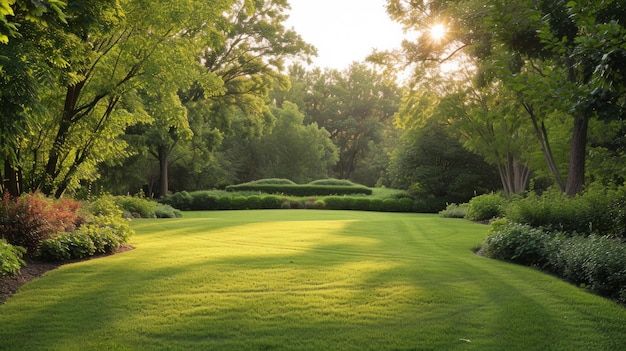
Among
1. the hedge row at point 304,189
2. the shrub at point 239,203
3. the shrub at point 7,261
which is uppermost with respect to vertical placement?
the hedge row at point 304,189

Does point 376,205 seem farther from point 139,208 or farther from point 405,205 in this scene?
point 139,208

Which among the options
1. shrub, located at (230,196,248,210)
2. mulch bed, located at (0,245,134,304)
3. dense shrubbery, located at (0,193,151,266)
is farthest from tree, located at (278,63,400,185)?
mulch bed, located at (0,245,134,304)

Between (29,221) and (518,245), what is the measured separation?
8.63m

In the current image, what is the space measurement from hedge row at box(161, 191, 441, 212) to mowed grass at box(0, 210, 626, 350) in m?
18.5

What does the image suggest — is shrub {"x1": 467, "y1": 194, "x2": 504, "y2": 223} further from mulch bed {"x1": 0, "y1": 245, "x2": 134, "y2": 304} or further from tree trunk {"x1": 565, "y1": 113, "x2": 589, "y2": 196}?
mulch bed {"x1": 0, "y1": 245, "x2": 134, "y2": 304}

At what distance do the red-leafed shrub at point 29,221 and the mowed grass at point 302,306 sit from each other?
37.7 inches

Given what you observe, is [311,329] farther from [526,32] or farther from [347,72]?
[347,72]

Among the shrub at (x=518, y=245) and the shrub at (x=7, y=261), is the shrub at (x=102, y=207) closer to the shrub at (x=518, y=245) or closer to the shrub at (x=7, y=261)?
the shrub at (x=7, y=261)

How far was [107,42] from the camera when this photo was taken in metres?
10.5

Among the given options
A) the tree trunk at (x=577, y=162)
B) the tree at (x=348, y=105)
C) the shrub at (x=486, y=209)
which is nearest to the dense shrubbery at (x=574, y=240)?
the tree trunk at (x=577, y=162)

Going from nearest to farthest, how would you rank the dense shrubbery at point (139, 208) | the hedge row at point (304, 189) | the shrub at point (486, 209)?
the shrub at point (486, 209) < the dense shrubbery at point (139, 208) < the hedge row at point (304, 189)

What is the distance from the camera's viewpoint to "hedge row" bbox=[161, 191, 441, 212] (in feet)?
88.2

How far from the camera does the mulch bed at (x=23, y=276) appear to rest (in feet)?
19.1

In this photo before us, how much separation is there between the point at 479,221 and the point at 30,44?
1531 centimetres
